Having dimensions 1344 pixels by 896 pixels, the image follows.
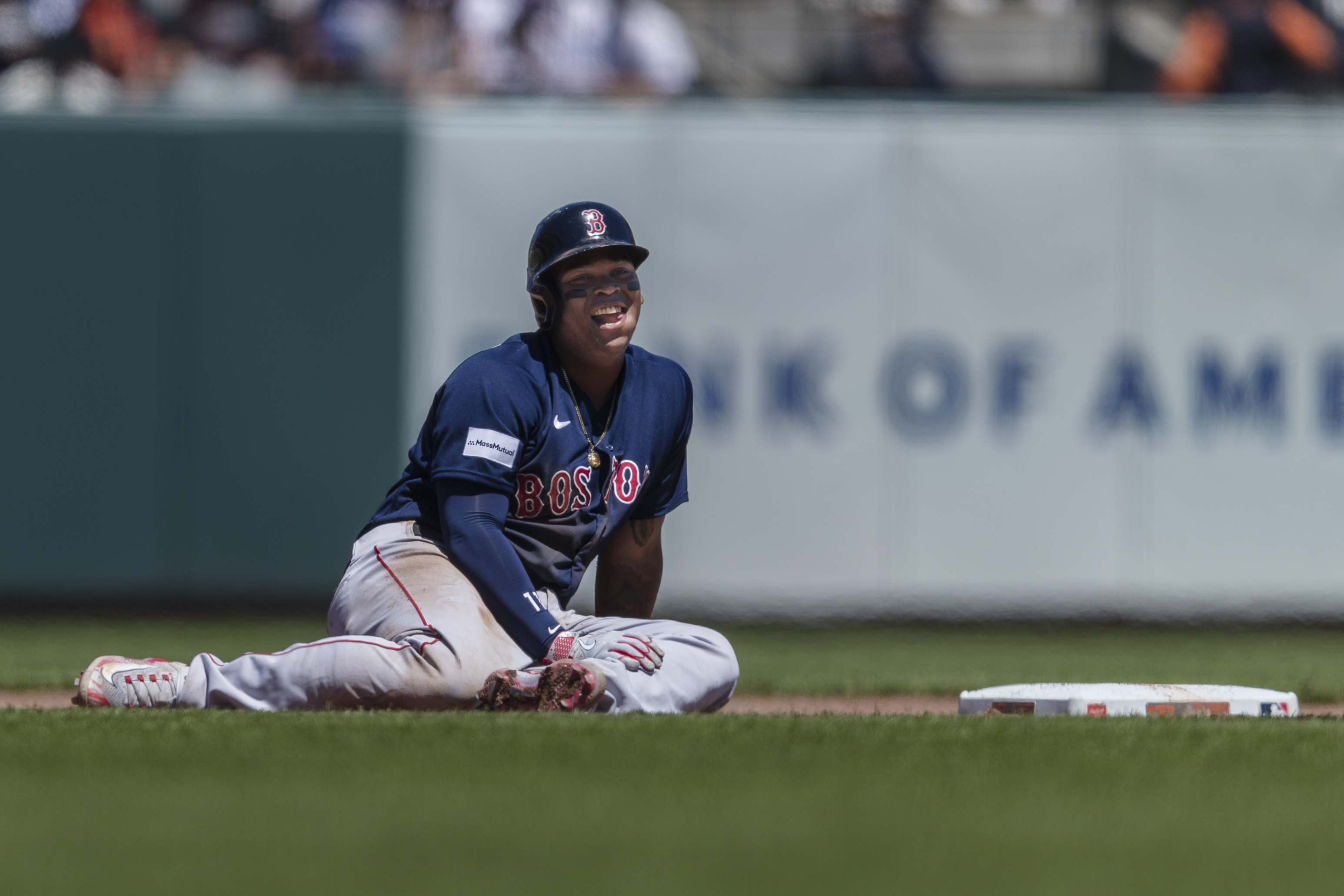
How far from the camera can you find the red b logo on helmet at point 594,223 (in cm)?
527

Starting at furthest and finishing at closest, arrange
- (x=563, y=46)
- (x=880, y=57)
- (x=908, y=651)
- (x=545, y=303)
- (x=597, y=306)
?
(x=880, y=57)
(x=563, y=46)
(x=908, y=651)
(x=545, y=303)
(x=597, y=306)

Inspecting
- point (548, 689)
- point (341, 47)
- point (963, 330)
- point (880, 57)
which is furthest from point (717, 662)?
point (341, 47)

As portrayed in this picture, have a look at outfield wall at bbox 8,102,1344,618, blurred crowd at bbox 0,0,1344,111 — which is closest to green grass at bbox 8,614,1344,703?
outfield wall at bbox 8,102,1344,618

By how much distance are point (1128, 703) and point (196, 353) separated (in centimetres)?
593

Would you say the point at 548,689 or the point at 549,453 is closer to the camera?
the point at 548,689

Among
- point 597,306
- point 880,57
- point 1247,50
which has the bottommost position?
point 597,306

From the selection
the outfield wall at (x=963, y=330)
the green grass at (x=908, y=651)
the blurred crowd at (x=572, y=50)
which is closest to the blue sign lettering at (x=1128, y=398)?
the outfield wall at (x=963, y=330)

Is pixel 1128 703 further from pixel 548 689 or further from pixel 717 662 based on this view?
pixel 548 689

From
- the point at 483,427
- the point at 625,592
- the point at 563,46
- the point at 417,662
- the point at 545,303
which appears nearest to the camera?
the point at 417,662

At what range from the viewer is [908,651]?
8297mm

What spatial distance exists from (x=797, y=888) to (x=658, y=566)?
3.00 m

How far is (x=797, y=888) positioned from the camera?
8.83ft

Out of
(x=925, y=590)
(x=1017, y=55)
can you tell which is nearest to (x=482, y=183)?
(x=925, y=590)

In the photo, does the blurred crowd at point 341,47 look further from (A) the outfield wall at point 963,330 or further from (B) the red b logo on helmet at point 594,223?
(B) the red b logo on helmet at point 594,223
